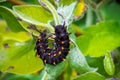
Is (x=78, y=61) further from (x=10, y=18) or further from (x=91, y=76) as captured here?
(x=10, y=18)

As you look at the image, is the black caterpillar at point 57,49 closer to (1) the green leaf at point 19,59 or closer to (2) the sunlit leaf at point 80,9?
(1) the green leaf at point 19,59

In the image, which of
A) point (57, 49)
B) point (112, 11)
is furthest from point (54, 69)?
point (112, 11)

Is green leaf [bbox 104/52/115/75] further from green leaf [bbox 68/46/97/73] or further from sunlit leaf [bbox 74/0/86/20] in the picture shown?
sunlit leaf [bbox 74/0/86/20]

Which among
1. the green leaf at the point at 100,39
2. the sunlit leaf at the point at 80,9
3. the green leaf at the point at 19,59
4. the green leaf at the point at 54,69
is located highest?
the sunlit leaf at the point at 80,9

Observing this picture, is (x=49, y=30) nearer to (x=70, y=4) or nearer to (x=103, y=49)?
(x=70, y=4)

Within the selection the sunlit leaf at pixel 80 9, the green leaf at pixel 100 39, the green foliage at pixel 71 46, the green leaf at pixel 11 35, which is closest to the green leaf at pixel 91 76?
the green foliage at pixel 71 46
